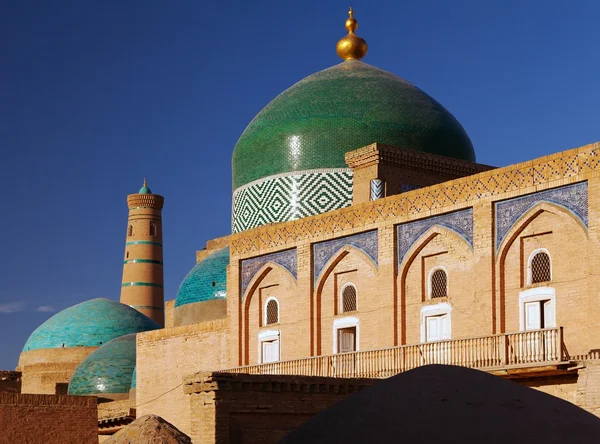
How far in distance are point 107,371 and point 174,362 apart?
499cm

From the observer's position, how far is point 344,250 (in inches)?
736

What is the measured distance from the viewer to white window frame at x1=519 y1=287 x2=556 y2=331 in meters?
15.4

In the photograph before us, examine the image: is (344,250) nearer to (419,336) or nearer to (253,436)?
(419,336)

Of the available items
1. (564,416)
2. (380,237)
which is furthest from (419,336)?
(564,416)

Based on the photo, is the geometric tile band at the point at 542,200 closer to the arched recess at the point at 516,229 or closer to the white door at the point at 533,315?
the arched recess at the point at 516,229

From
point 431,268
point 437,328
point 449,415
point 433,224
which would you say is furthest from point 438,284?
point 449,415

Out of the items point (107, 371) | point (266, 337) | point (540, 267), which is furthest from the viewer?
point (107, 371)

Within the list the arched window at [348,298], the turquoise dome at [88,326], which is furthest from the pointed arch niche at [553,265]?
the turquoise dome at [88,326]

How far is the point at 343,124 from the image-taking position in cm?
2205

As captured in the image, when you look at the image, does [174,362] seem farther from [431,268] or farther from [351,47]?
[351,47]

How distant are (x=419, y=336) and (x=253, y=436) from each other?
140 inches

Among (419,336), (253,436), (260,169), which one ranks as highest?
(260,169)

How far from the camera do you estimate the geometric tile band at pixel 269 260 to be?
19.7 m

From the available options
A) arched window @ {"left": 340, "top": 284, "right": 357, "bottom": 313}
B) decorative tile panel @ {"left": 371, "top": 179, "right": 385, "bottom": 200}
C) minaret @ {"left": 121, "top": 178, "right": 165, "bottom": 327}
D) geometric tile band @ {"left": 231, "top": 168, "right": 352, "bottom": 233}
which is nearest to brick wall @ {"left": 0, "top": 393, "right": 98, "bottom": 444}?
arched window @ {"left": 340, "top": 284, "right": 357, "bottom": 313}
